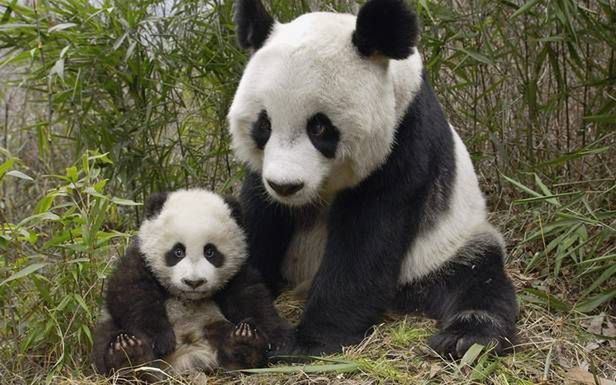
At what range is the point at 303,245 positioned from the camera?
12.1 ft

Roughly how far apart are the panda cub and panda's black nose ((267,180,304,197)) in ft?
1.17

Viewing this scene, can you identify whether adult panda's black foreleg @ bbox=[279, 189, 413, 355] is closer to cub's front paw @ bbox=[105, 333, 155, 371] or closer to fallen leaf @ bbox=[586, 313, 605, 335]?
cub's front paw @ bbox=[105, 333, 155, 371]

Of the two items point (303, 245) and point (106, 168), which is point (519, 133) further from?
point (106, 168)

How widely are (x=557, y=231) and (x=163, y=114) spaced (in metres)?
2.04

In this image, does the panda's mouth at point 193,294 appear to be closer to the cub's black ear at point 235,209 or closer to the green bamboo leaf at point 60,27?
the cub's black ear at point 235,209

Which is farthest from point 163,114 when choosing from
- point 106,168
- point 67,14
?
point 67,14

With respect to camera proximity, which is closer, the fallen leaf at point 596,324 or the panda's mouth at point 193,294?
the panda's mouth at point 193,294

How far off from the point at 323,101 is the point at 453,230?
0.95 meters

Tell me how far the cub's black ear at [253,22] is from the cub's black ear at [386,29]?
39cm

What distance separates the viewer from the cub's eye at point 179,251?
3182 mm

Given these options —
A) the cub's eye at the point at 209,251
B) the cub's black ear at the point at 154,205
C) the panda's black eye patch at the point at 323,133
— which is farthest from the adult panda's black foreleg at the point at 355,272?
the cub's black ear at the point at 154,205

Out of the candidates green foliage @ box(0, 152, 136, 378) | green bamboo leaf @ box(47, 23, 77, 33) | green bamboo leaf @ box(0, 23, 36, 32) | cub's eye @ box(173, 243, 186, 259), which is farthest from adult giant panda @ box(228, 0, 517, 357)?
green bamboo leaf @ box(0, 23, 36, 32)

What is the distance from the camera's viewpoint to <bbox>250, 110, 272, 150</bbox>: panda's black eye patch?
10.2 ft

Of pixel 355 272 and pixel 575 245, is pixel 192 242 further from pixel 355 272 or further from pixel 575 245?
pixel 575 245
